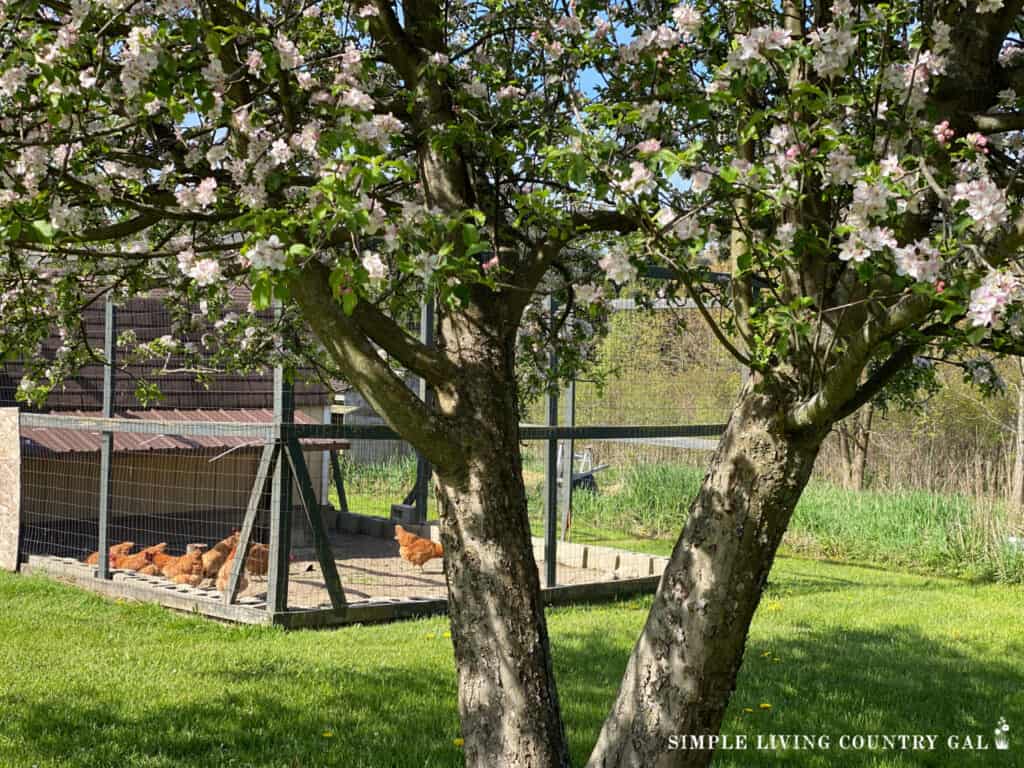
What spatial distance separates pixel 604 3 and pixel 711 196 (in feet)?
4.16

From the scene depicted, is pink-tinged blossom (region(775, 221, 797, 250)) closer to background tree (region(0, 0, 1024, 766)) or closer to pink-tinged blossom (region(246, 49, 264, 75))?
background tree (region(0, 0, 1024, 766))

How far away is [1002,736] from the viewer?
5207 mm

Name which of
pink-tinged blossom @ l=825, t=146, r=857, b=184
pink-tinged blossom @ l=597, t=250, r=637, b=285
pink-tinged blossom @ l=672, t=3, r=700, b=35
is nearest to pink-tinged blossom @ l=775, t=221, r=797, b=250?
pink-tinged blossom @ l=825, t=146, r=857, b=184

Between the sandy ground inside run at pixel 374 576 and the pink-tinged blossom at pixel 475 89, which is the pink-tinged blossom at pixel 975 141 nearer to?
the pink-tinged blossom at pixel 475 89

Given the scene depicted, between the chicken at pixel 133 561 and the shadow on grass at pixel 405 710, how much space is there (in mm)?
Answer: 2141

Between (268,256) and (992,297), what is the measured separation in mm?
1424

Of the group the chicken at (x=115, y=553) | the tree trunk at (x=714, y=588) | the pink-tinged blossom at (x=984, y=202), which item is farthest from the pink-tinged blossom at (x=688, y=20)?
the chicken at (x=115, y=553)

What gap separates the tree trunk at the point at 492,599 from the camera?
3475 mm

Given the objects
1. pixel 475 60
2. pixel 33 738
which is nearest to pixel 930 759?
pixel 475 60

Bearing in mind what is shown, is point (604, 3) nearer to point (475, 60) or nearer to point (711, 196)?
point (475, 60)

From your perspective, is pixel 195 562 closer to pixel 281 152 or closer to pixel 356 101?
pixel 281 152

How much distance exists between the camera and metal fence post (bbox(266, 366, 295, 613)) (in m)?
7.45

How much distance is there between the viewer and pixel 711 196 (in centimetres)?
281

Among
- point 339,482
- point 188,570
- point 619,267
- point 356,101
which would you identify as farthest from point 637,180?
point 339,482
